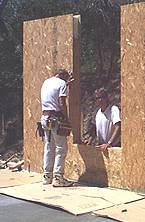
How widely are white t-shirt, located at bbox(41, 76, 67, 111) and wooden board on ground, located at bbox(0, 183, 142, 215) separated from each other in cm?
122

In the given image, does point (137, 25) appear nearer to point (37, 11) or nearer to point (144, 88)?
point (144, 88)

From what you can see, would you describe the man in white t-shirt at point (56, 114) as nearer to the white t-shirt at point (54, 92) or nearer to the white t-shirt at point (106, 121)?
the white t-shirt at point (54, 92)

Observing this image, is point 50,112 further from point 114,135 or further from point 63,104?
point 114,135

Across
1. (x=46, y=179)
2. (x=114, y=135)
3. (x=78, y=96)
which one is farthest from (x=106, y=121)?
(x=46, y=179)

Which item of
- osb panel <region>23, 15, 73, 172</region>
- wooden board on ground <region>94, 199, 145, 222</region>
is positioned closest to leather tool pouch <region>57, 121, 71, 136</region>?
osb panel <region>23, 15, 73, 172</region>

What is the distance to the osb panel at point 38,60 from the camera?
9.04 metres

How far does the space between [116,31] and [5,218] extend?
7.49 m

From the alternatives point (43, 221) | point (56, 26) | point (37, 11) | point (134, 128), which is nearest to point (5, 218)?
point (43, 221)

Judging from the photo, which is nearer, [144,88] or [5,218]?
[5,218]

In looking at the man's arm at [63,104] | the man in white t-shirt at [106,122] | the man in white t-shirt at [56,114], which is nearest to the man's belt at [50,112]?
the man in white t-shirt at [56,114]

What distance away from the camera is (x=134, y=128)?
7.82m

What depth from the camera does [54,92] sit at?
827cm

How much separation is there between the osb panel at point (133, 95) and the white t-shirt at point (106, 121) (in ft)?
1.13

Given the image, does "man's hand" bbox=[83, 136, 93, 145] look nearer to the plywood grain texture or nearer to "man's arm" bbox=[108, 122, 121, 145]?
the plywood grain texture
